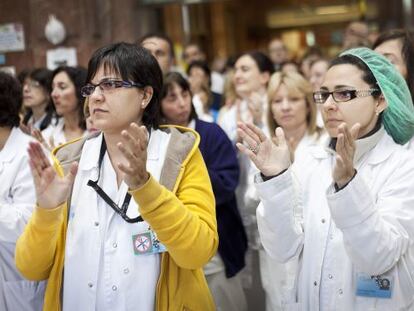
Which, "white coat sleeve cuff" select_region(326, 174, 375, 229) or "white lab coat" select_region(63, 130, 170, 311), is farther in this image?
"white lab coat" select_region(63, 130, 170, 311)

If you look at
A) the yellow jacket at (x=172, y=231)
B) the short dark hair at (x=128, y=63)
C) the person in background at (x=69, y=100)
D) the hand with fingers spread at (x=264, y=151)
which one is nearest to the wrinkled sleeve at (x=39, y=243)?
the yellow jacket at (x=172, y=231)

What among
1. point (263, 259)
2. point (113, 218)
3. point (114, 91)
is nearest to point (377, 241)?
point (113, 218)

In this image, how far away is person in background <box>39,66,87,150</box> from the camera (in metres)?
4.30

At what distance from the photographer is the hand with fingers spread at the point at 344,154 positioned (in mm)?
2018

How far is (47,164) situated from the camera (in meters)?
2.21

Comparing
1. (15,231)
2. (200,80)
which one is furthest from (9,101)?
(200,80)

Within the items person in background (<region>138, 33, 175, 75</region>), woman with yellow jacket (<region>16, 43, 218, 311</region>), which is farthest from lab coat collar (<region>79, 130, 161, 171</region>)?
person in background (<region>138, 33, 175, 75</region>)

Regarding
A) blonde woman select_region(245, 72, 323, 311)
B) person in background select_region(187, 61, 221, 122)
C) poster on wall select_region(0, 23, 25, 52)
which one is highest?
poster on wall select_region(0, 23, 25, 52)

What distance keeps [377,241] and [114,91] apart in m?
1.22

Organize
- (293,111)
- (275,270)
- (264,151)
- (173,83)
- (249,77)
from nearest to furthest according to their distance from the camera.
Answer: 1. (264,151)
2. (275,270)
3. (173,83)
4. (293,111)
5. (249,77)

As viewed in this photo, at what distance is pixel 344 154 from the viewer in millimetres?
2035

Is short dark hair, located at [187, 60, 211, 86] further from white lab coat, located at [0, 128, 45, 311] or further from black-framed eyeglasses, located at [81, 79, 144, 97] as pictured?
black-framed eyeglasses, located at [81, 79, 144, 97]

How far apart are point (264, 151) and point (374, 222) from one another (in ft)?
1.65

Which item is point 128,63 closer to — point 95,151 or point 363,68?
point 95,151
